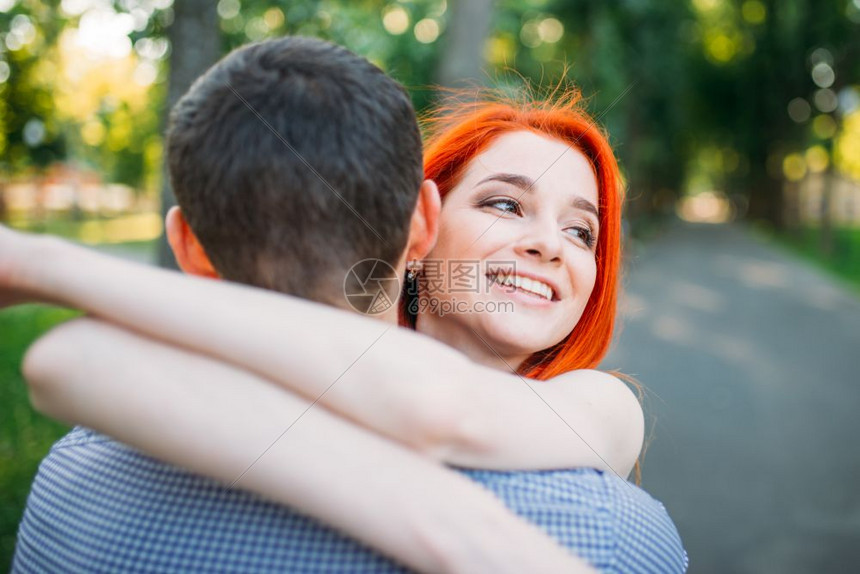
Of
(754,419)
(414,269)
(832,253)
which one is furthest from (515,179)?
(832,253)

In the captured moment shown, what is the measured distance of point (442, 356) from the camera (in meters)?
1.06

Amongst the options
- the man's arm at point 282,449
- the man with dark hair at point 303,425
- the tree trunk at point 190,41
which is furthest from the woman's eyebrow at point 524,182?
the tree trunk at point 190,41

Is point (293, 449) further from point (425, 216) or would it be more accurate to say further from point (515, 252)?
point (515, 252)

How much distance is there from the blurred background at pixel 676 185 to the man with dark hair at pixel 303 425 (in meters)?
1.31

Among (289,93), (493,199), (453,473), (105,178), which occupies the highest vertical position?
(289,93)

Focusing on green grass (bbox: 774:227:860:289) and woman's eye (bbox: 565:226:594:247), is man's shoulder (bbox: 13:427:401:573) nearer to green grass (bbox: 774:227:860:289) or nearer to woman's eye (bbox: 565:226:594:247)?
woman's eye (bbox: 565:226:594:247)

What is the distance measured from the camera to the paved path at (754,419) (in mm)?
4332

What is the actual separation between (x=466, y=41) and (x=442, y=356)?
5.97 m

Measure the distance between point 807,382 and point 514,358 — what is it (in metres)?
6.58

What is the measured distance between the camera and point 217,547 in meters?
1.09

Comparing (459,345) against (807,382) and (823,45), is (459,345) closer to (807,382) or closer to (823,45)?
(807,382)

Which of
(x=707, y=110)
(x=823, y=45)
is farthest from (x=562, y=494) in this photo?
(x=707, y=110)

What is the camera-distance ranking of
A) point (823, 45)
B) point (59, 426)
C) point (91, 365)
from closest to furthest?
point (91, 365) < point (59, 426) < point (823, 45)

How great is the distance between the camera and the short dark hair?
3.70 feet
